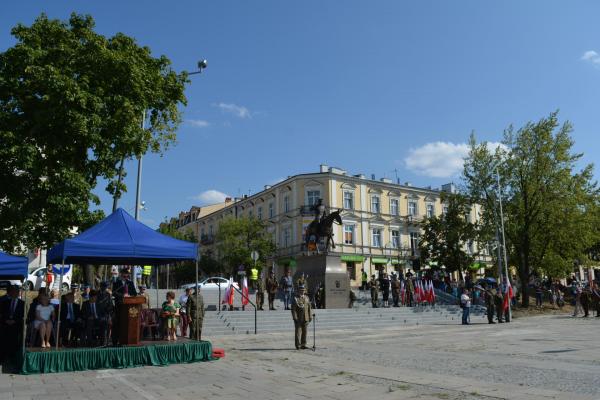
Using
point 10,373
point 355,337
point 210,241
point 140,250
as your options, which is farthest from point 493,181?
point 210,241

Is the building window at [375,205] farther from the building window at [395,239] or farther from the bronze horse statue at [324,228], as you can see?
the bronze horse statue at [324,228]

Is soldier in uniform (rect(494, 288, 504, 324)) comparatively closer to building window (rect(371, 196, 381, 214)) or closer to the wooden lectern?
the wooden lectern

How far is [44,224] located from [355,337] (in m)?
12.3

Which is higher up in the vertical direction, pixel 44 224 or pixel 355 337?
pixel 44 224

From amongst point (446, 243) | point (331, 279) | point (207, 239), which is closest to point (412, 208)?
point (446, 243)

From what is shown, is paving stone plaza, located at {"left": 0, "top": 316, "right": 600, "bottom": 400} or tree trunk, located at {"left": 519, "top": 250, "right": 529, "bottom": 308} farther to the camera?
tree trunk, located at {"left": 519, "top": 250, "right": 529, "bottom": 308}

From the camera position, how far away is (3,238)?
18.2 metres

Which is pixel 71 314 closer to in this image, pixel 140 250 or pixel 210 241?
pixel 140 250

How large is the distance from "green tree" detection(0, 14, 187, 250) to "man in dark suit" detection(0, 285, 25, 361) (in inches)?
262

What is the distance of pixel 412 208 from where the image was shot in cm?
6041

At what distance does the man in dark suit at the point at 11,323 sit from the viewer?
11.2 metres

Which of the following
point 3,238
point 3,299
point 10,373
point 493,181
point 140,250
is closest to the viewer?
point 10,373

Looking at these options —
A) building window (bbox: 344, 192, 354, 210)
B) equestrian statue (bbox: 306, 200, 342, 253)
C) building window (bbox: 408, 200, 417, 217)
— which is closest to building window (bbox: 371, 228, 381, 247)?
building window (bbox: 344, 192, 354, 210)

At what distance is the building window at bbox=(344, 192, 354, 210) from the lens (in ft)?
181
